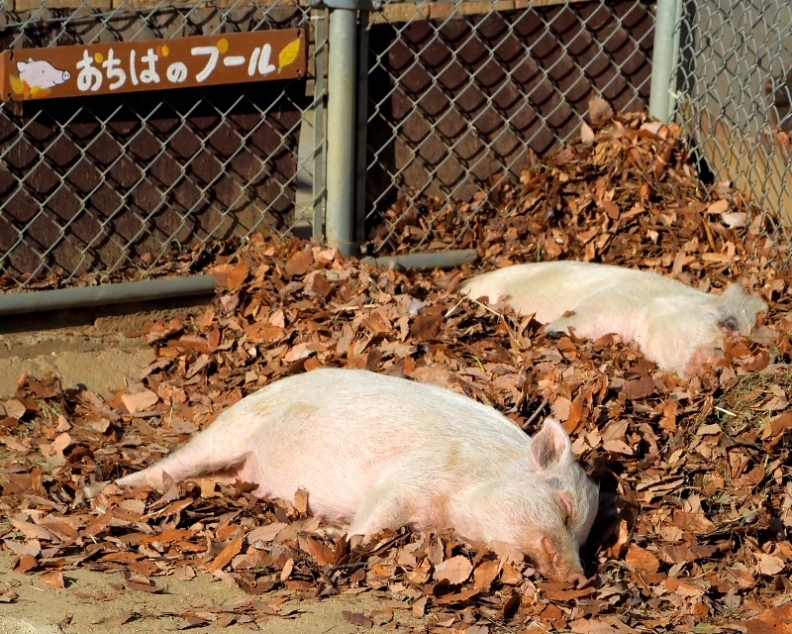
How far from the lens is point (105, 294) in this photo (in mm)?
5051

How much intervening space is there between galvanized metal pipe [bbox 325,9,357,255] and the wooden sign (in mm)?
168

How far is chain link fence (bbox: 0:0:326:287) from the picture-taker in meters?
4.97

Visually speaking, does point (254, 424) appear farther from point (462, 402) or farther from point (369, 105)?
point (369, 105)

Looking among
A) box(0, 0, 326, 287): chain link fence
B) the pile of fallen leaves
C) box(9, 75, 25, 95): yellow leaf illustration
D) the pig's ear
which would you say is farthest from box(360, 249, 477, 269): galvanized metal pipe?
the pig's ear

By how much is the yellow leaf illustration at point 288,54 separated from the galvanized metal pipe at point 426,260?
1032 millimetres

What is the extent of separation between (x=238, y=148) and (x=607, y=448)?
2384 mm

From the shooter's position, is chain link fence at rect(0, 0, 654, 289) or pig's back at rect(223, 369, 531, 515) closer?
pig's back at rect(223, 369, 531, 515)

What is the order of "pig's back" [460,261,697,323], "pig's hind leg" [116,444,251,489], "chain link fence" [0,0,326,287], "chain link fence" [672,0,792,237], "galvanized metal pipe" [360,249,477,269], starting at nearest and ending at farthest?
"pig's hind leg" [116,444,251,489] < "chain link fence" [0,0,326,287] < "pig's back" [460,261,697,323] < "galvanized metal pipe" [360,249,477,269] < "chain link fence" [672,0,792,237]

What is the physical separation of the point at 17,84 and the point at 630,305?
9.58 feet

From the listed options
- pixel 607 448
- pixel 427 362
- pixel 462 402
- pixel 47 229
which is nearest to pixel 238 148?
pixel 47 229

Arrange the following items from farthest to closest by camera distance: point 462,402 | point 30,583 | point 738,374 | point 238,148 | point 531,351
Result: point 238,148 < point 531,351 < point 738,374 < point 462,402 < point 30,583

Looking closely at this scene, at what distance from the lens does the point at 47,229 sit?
5129mm

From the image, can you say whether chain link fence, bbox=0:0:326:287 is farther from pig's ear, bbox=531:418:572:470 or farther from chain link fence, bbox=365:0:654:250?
pig's ear, bbox=531:418:572:470

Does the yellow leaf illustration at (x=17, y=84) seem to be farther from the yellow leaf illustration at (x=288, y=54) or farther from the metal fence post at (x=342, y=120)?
the metal fence post at (x=342, y=120)
